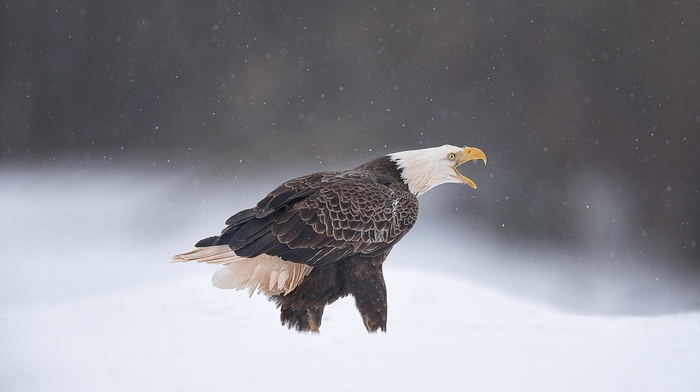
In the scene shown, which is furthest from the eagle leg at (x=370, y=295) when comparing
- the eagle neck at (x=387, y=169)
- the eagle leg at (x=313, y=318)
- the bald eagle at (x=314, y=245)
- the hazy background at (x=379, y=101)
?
the hazy background at (x=379, y=101)

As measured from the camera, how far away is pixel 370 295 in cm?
289

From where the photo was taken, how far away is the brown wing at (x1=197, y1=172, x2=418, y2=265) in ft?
8.92

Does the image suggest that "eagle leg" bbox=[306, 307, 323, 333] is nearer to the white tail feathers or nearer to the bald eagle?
the bald eagle

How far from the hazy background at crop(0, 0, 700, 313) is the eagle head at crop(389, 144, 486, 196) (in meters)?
2.17

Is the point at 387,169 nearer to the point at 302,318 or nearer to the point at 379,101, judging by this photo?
the point at 302,318

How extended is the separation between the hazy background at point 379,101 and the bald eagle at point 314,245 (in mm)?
2512

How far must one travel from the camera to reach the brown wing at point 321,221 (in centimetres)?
272

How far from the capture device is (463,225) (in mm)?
5535

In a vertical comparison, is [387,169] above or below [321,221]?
above

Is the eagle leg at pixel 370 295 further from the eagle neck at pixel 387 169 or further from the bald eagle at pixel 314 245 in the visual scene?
the eagle neck at pixel 387 169

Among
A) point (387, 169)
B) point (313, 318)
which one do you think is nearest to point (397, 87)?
point (387, 169)

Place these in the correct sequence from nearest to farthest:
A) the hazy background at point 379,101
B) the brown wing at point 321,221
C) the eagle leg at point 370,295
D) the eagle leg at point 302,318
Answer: the brown wing at point 321,221
the eagle leg at point 370,295
the eagle leg at point 302,318
the hazy background at point 379,101

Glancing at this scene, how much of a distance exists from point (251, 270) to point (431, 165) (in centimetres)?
93

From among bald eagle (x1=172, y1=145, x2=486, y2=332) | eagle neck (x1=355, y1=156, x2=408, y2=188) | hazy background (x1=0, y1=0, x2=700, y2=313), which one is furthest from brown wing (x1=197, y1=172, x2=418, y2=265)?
hazy background (x1=0, y1=0, x2=700, y2=313)
